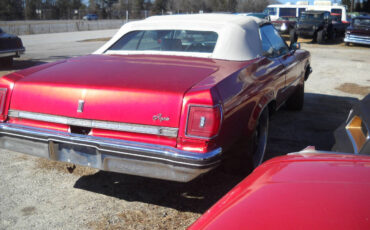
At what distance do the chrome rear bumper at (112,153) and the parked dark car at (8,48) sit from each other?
29.1 feet

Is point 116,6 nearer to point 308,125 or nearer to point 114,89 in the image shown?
point 308,125

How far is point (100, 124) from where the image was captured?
287 centimetres

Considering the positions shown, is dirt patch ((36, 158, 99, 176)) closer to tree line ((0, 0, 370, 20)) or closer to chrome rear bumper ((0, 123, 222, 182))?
chrome rear bumper ((0, 123, 222, 182))

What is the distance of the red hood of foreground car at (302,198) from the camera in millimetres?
1378

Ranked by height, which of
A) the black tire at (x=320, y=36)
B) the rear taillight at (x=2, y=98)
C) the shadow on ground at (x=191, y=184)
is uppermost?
the black tire at (x=320, y=36)

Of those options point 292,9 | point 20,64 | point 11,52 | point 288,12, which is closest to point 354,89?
point 11,52

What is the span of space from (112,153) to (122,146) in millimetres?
99

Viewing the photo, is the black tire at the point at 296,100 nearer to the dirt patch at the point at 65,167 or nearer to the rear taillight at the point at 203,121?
the dirt patch at the point at 65,167

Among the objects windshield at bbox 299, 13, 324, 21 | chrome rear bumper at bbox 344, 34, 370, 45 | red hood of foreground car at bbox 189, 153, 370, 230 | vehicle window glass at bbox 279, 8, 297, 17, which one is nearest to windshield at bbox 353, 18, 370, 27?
chrome rear bumper at bbox 344, 34, 370, 45

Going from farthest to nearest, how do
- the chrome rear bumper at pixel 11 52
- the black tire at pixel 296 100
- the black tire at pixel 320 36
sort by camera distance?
the black tire at pixel 320 36, the chrome rear bumper at pixel 11 52, the black tire at pixel 296 100

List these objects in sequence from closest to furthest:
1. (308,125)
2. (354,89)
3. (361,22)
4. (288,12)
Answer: (308,125), (354,89), (361,22), (288,12)

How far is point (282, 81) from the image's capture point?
4.34 meters

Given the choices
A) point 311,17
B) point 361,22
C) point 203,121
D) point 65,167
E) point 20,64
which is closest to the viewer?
point 203,121

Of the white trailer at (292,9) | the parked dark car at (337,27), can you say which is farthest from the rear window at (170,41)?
the white trailer at (292,9)
